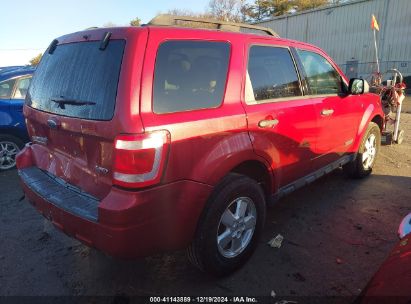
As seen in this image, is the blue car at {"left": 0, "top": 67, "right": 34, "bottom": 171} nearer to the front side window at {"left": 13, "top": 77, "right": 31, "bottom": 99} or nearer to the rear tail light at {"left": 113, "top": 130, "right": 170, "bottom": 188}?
the front side window at {"left": 13, "top": 77, "right": 31, "bottom": 99}

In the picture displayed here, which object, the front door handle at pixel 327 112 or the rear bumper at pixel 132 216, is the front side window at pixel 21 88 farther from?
the front door handle at pixel 327 112

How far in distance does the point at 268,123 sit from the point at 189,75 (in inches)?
34.6

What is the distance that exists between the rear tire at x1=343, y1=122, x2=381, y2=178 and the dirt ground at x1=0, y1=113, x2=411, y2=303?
0.58 metres

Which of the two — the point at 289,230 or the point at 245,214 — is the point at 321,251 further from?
the point at 245,214

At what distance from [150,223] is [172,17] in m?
1.63

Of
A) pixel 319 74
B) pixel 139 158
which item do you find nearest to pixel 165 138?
pixel 139 158

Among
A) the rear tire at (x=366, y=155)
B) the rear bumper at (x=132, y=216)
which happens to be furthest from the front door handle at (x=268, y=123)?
the rear tire at (x=366, y=155)

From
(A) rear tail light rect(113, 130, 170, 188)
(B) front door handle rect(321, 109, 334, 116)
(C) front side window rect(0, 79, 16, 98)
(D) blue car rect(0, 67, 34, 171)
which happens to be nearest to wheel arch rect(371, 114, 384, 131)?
(B) front door handle rect(321, 109, 334, 116)

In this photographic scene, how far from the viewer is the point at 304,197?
4480mm

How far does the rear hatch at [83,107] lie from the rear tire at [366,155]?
374 centimetres

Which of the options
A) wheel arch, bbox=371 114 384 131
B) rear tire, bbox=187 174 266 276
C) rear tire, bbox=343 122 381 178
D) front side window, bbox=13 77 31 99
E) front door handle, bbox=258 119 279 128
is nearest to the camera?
rear tire, bbox=187 174 266 276

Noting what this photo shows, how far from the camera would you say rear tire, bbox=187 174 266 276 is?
2545 mm

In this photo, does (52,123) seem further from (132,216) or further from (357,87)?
(357,87)

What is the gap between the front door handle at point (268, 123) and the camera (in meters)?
2.86
